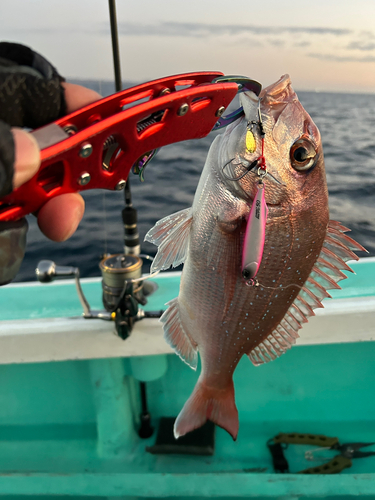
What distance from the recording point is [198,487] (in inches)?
71.1

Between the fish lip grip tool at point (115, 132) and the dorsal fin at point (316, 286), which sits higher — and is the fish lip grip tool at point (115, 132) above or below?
above

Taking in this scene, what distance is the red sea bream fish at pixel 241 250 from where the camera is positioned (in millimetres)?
1058

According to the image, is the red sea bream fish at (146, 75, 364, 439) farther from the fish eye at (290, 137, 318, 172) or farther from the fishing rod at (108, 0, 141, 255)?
the fishing rod at (108, 0, 141, 255)

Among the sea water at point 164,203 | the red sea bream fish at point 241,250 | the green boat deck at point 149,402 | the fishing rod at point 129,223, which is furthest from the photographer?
the sea water at point 164,203

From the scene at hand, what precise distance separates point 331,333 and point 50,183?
1.66 m

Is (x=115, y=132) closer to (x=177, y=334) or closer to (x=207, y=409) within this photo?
(x=177, y=334)

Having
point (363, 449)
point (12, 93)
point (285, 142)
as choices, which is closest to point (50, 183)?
point (12, 93)

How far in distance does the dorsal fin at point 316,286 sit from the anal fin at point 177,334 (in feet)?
0.77

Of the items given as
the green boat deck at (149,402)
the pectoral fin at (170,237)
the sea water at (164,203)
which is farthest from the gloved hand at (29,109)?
the sea water at (164,203)

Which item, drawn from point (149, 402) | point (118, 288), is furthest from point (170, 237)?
point (149, 402)

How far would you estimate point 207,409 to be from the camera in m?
1.36

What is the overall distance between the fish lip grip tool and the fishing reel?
987 millimetres

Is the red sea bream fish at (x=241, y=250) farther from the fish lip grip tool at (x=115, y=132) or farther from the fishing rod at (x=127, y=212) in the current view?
the fishing rod at (x=127, y=212)

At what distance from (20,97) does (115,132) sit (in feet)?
0.69
